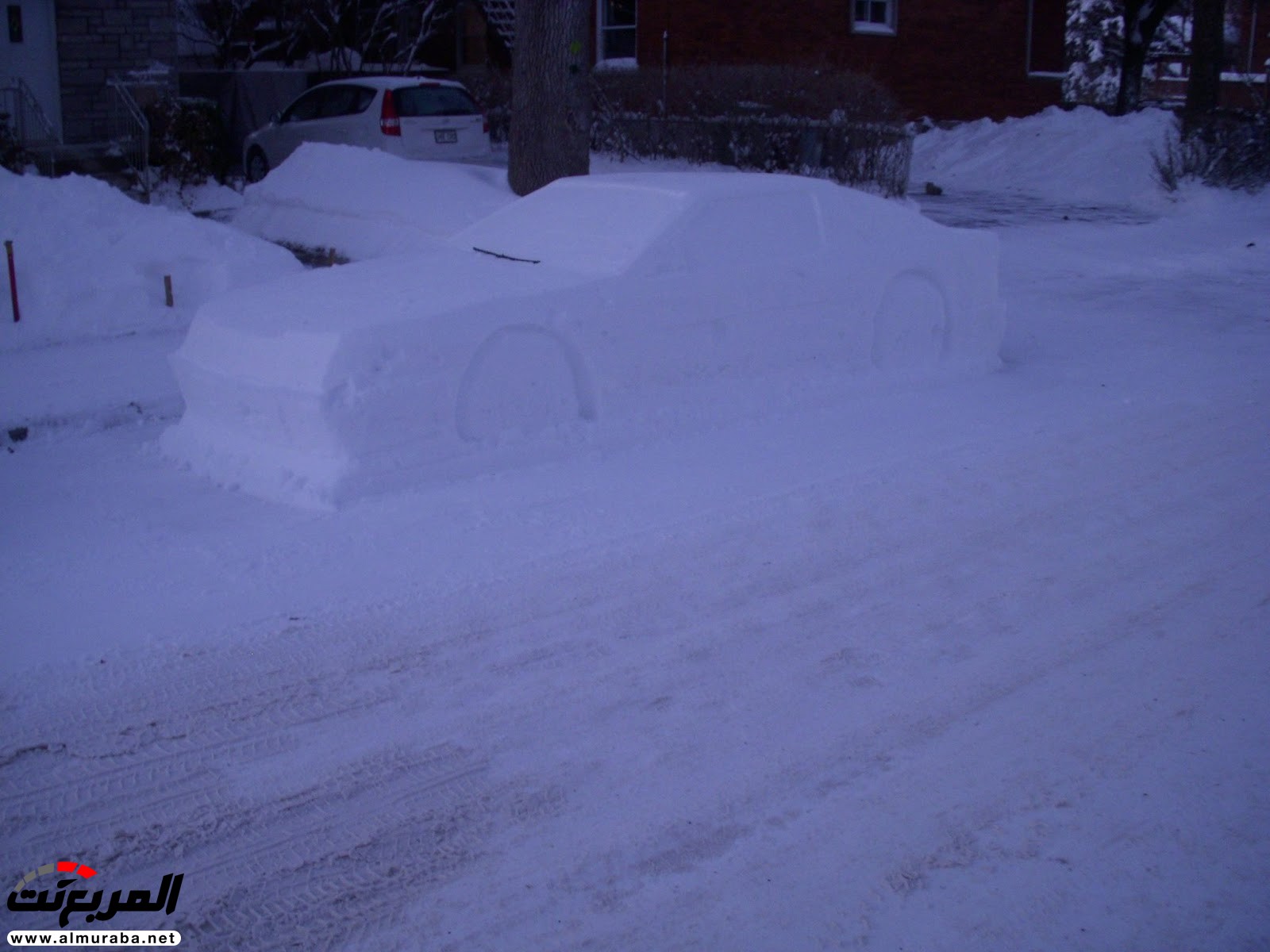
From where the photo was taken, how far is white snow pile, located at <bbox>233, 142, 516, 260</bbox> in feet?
43.2

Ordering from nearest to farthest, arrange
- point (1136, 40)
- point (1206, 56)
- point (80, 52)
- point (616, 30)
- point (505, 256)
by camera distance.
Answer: point (505, 256) → point (80, 52) → point (1206, 56) → point (616, 30) → point (1136, 40)

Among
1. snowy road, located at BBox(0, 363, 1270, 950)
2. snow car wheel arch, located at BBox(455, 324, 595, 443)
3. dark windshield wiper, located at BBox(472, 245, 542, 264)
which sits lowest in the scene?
snowy road, located at BBox(0, 363, 1270, 950)

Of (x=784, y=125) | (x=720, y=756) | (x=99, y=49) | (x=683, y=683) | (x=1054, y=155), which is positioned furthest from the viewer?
(x=1054, y=155)

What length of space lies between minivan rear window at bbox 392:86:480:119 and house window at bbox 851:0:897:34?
1072 centimetres

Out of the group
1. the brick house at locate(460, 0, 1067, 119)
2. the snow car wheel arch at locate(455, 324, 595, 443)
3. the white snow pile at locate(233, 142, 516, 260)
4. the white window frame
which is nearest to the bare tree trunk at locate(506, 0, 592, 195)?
the white snow pile at locate(233, 142, 516, 260)

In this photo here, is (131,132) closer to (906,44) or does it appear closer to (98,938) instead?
(98,938)

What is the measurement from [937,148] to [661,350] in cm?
2066

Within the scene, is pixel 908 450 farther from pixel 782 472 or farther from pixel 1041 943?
pixel 1041 943

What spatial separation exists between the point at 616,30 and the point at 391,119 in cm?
878

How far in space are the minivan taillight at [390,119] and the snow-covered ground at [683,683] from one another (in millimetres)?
9915

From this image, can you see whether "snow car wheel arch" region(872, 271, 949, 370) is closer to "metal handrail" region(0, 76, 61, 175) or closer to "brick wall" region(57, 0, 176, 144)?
"metal handrail" region(0, 76, 61, 175)

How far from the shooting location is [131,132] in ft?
56.7

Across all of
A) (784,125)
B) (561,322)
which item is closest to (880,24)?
(784,125)

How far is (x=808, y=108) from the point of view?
17.6m
